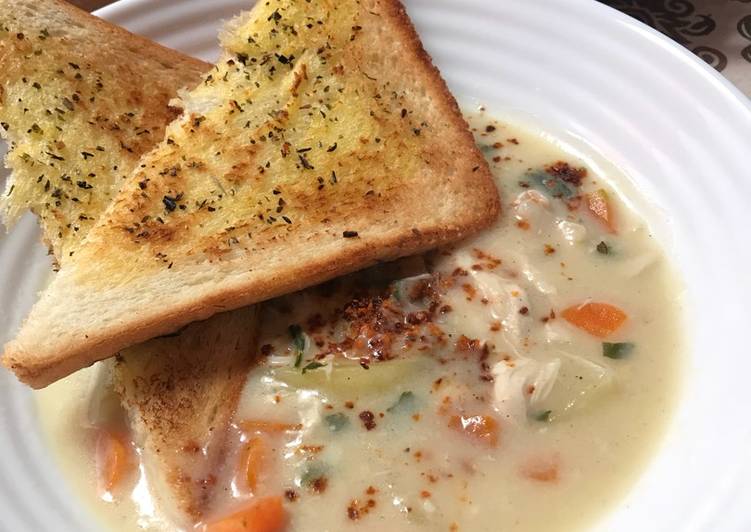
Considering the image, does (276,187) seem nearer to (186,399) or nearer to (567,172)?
(186,399)

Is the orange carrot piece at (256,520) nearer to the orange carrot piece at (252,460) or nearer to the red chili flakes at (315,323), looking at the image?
the orange carrot piece at (252,460)

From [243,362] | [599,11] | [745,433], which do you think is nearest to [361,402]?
[243,362]

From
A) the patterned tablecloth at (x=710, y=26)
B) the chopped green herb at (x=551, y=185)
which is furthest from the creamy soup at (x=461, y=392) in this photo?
the patterned tablecloth at (x=710, y=26)

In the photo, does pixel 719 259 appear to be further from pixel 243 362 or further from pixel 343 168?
pixel 243 362

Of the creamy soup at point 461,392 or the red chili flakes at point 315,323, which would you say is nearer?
the creamy soup at point 461,392

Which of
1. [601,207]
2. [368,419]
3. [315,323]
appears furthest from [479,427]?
[601,207]

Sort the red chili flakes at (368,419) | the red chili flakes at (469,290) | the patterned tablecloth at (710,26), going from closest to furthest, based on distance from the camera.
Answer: the red chili flakes at (368,419) → the red chili flakes at (469,290) → the patterned tablecloth at (710,26)

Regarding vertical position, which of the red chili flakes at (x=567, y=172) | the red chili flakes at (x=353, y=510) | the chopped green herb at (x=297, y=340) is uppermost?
the red chili flakes at (x=567, y=172)

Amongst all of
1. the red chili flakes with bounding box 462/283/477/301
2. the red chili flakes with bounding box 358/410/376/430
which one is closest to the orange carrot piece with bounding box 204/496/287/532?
the red chili flakes with bounding box 358/410/376/430
